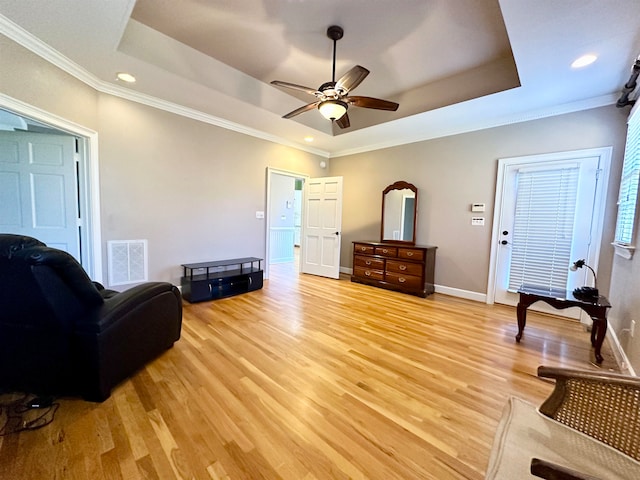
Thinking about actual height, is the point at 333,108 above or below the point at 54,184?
above

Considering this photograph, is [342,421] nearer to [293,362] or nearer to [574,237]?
[293,362]

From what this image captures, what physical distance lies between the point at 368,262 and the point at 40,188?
4.46 meters

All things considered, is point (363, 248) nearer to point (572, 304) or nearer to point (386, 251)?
point (386, 251)

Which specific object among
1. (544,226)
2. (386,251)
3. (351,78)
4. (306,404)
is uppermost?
(351,78)

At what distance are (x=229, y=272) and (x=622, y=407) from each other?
3979 millimetres

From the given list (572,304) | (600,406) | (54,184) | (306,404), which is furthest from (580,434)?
(54,184)

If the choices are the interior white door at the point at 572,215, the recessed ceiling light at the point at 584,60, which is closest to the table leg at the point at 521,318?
the interior white door at the point at 572,215

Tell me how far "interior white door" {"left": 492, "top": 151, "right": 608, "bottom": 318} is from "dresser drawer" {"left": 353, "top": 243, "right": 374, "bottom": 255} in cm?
186

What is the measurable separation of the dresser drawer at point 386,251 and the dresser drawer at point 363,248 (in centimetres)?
13

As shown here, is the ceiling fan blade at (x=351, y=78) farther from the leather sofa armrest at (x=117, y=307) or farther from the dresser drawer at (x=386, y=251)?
the dresser drawer at (x=386, y=251)

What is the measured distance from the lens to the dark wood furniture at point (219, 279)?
3.58 metres

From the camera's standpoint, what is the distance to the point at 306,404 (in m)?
1.70

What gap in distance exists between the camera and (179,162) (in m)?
3.71

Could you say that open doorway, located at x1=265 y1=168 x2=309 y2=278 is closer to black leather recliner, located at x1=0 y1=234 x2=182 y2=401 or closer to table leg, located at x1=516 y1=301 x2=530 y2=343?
table leg, located at x1=516 y1=301 x2=530 y2=343
